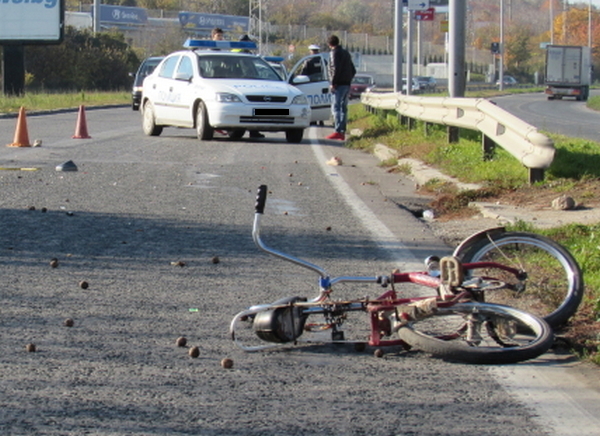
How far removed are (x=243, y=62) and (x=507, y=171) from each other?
8143 mm

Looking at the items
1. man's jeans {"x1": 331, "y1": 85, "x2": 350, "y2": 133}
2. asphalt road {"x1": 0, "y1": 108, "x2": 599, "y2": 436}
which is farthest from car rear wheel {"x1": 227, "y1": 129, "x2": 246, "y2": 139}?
asphalt road {"x1": 0, "y1": 108, "x2": 599, "y2": 436}

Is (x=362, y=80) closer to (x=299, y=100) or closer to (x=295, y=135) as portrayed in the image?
(x=295, y=135)

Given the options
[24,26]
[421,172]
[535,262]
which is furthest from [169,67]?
[24,26]

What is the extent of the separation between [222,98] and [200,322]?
11.7 metres

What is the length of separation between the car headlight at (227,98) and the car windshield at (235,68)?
96 centimetres

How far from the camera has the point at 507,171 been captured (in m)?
10.7

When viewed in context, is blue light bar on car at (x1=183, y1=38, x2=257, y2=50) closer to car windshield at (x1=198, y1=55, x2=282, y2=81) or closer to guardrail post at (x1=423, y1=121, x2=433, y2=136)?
car windshield at (x1=198, y1=55, x2=282, y2=81)

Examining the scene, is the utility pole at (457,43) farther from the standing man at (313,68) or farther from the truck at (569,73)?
the truck at (569,73)

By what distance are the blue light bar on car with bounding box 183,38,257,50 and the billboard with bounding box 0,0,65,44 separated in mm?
18640

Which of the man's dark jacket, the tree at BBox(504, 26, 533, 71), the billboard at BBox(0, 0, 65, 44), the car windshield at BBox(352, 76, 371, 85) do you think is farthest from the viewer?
the tree at BBox(504, 26, 533, 71)

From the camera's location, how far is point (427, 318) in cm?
440

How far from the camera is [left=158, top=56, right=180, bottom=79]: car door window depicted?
18.1 metres

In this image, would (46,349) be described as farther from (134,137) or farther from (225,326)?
(134,137)

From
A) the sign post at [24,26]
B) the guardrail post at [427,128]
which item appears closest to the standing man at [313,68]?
the guardrail post at [427,128]
